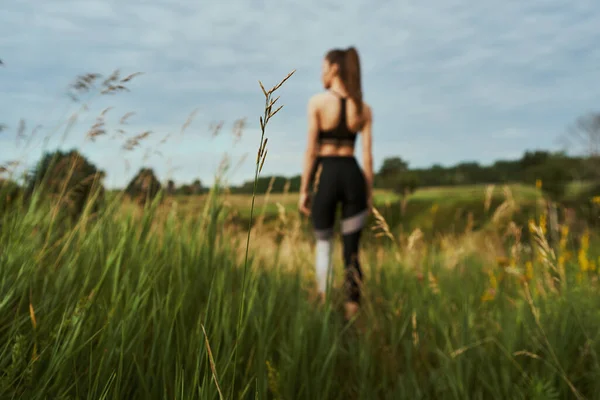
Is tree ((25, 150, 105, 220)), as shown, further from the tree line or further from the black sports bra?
the tree line

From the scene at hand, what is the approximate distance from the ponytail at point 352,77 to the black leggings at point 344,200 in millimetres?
561

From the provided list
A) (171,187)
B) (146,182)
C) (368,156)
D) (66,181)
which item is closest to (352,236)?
(368,156)

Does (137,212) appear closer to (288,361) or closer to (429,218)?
(288,361)

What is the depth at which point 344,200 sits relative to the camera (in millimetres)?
4660

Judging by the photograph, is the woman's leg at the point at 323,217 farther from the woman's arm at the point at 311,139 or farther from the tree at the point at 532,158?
the tree at the point at 532,158

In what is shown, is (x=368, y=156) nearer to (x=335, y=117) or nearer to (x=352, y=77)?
(x=335, y=117)

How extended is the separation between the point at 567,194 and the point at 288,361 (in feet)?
84.0

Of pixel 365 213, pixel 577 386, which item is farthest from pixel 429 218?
pixel 577 386

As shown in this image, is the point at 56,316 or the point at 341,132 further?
the point at 341,132

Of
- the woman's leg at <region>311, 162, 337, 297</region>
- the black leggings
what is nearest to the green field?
the woman's leg at <region>311, 162, 337, 297</region>

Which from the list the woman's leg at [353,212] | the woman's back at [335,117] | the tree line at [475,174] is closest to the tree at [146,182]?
the woman's back at [335,117]

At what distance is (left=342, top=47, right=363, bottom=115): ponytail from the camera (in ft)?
15.0

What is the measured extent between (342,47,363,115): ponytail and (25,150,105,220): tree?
7.59 feet

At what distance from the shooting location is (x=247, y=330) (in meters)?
2.34
